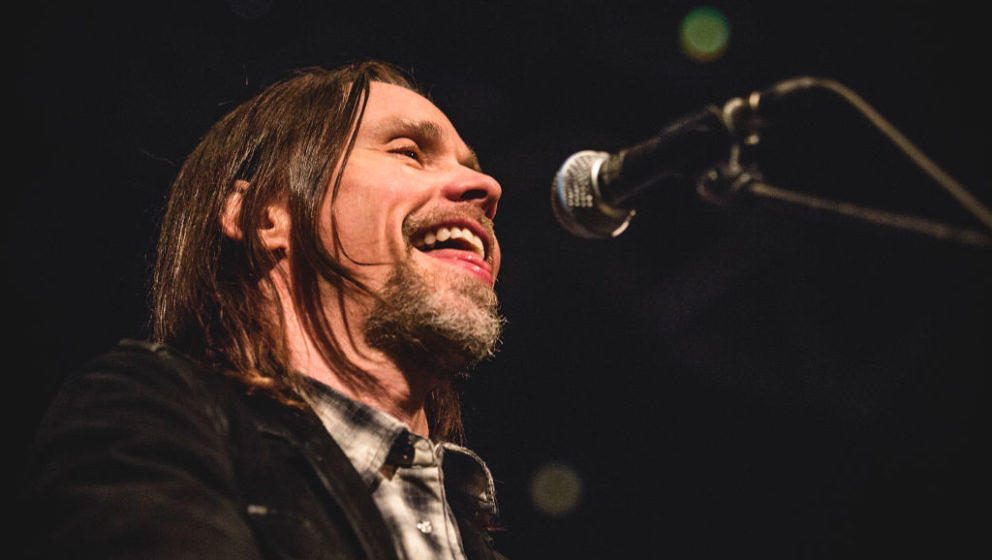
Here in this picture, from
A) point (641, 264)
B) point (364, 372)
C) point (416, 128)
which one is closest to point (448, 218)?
point (416, 128)

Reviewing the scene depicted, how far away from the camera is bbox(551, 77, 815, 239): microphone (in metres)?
1.02

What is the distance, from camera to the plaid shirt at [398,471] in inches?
57.0

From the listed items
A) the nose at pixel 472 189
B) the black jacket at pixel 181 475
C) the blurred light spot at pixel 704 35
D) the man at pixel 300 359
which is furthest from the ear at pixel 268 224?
the blurred light spot at pixel 704 35

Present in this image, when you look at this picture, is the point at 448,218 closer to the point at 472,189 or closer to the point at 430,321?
the point at 472,189

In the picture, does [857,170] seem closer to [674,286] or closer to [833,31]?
[833,31]

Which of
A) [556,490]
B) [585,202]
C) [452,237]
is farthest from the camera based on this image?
[556,490]

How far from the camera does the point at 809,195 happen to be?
37.7 inches

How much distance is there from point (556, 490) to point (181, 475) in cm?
302

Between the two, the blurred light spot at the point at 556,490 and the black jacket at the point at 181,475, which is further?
the blurred light spot at the point at 556,490

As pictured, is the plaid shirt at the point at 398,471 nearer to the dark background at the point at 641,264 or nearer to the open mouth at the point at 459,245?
the open mouth at the point at 459,245

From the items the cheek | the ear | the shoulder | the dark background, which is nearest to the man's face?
the cheek

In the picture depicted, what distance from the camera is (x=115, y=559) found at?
0.86 m

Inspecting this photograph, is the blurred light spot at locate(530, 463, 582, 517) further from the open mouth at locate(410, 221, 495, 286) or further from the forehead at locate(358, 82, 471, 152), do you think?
the forehead at locate(358, 82, 471, 152)

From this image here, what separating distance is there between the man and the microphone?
62 cm
